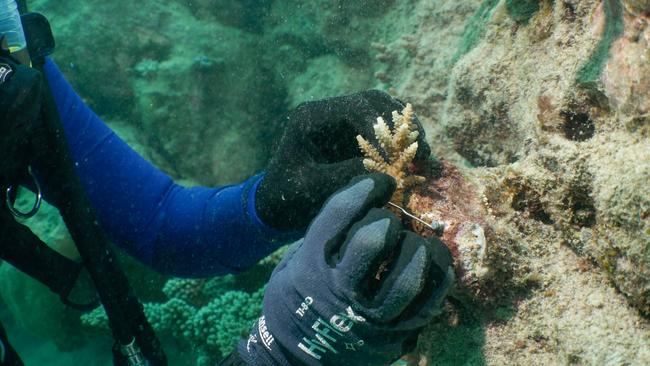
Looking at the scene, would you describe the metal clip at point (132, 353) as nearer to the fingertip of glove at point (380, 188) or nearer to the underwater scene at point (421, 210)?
the underwater scene at point (421, 210)

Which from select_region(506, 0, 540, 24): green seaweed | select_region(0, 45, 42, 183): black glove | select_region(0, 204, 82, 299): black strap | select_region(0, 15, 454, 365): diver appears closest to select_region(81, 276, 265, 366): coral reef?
select_region(0, 15, 454, 365): diver

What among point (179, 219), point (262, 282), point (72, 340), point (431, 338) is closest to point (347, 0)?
point (262, 282)

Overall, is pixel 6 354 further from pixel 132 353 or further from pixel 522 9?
Result: pixel 522 9

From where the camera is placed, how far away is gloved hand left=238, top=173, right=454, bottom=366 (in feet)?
4.15

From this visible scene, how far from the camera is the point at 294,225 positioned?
2.03 meters

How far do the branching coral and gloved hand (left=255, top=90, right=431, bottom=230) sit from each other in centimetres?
7

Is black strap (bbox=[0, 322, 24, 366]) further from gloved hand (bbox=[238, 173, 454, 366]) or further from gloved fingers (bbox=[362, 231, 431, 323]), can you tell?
gloved fingers (bbox=[362, 231, 431, 323])

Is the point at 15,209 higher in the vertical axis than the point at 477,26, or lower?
lower

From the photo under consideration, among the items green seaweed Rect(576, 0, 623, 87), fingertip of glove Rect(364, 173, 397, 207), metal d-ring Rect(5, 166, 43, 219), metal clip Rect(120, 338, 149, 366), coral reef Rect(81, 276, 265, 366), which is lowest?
coral reef Rect(81, 276, 265, 366)

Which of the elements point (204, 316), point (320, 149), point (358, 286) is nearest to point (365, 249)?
point (358, 286)

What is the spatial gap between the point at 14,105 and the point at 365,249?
1.42 meters

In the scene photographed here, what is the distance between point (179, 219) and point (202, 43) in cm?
438

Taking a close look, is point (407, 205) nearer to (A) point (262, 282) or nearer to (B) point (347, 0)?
(A) point (262, 282)

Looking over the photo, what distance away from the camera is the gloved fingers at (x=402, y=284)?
1.24 meters
